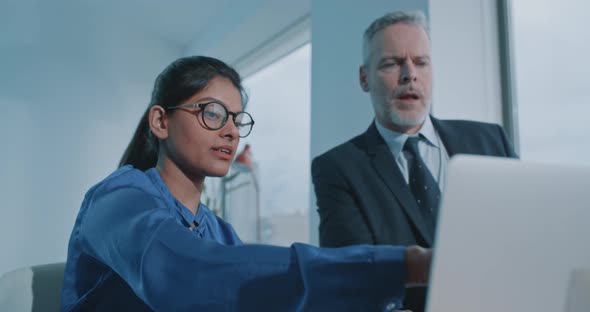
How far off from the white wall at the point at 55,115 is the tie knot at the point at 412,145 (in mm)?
3099

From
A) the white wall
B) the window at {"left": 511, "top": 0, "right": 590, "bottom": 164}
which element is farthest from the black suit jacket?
the white wall

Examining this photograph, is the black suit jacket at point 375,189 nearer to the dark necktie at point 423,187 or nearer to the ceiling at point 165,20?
the dark necktie at point 423,187

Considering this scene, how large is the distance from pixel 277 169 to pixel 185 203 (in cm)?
266

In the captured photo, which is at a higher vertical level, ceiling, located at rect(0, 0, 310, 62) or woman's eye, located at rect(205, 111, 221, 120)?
ceiling, located at rect(0, 0, 310, 62)

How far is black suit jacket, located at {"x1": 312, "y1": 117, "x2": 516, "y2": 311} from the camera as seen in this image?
1.29 m

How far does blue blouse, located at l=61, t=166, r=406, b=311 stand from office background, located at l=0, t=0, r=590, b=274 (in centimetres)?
153

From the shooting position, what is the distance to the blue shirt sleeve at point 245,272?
53 cm

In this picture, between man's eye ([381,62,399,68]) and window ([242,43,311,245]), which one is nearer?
man's eye ([381,62,399,68])

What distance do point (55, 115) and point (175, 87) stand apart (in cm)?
303

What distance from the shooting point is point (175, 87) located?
1.11m

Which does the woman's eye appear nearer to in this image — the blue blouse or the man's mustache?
the blue blouse

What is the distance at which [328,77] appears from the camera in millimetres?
2553

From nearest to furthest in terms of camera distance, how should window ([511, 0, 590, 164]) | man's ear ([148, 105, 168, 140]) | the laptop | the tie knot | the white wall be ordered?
the laptop, man's ear ([148, 105, 168, 140]), the tie knot, window ([511, 0, 590, 164]), the white wall

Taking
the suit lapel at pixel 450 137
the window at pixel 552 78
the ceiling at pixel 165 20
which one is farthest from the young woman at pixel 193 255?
the ceiling at pixel 165 20
